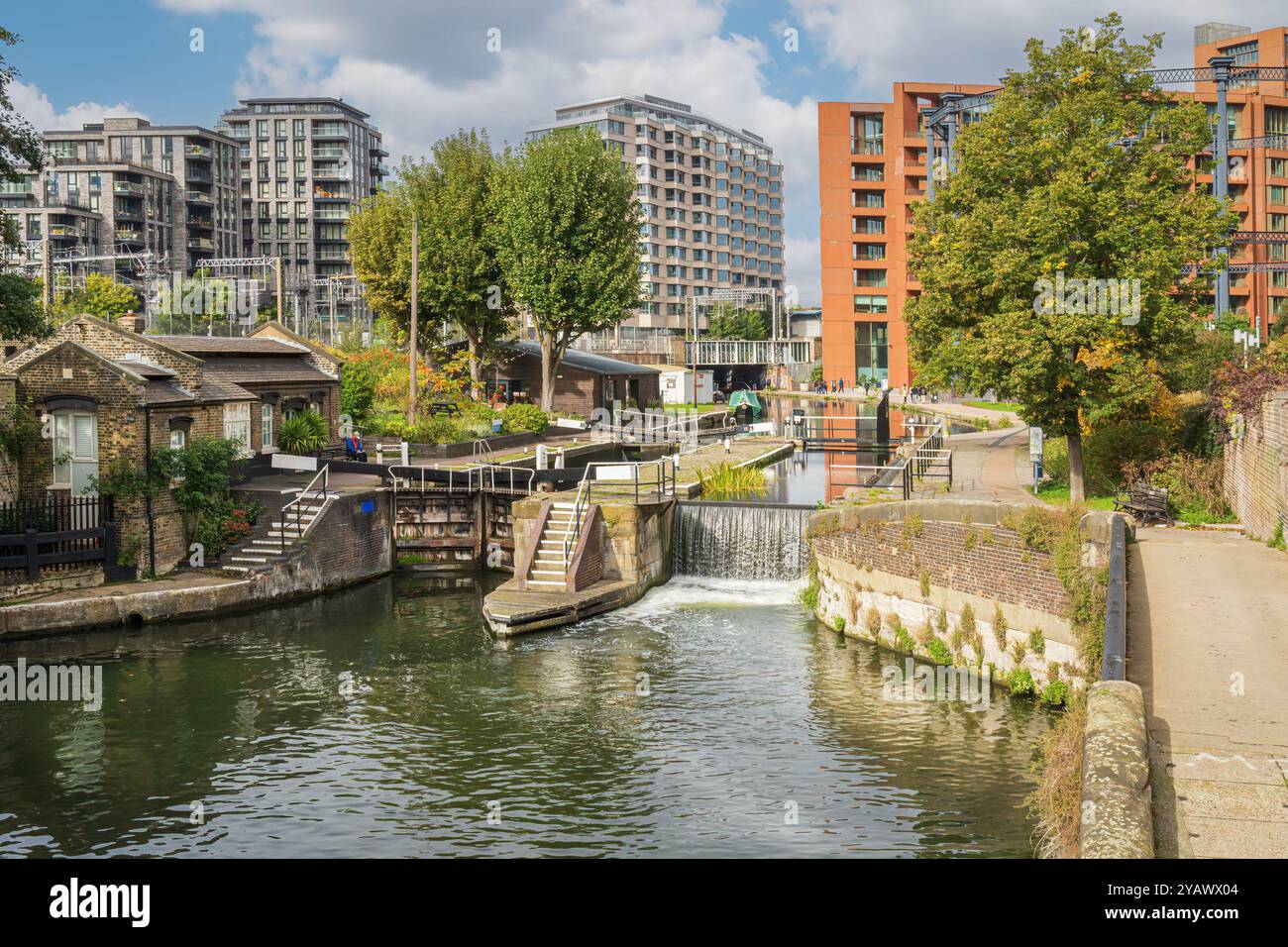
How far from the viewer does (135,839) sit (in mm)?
14734

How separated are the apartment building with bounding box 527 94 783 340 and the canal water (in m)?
106

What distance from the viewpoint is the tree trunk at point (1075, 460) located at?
1059 inches

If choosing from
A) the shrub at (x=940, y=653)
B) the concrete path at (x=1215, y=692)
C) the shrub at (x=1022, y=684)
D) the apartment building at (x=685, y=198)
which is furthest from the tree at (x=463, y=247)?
the apartment building at (x=685, y=198)

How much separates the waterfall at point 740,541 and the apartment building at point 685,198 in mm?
97698

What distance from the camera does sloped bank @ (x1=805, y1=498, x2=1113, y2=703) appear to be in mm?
18766

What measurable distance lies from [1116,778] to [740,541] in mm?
21844

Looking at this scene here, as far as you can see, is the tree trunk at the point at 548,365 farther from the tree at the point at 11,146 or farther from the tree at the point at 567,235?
the tree at the point at 11,146

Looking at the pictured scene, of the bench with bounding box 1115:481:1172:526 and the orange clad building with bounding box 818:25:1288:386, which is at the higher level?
the orange clad building with bounding box 818:25:1288:386

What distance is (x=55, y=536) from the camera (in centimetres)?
2588

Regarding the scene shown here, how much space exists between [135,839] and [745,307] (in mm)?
124268

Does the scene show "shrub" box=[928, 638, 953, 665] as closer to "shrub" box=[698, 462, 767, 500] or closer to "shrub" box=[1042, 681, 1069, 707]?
"shrub" box=[1042, 681, 1069, 707]

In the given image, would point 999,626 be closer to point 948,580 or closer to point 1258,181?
point 948,580

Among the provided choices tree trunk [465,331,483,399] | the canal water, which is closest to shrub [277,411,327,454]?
the canal water
